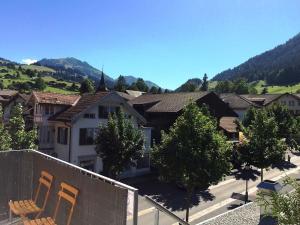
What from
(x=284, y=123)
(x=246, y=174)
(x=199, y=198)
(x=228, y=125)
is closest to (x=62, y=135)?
(x=199, y=198)

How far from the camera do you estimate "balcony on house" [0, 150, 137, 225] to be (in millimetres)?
5547

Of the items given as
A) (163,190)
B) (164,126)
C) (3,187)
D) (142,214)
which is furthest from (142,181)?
(3,187)

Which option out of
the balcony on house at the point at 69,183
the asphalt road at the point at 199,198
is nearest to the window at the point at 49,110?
the asphalt road at the point at 199,198

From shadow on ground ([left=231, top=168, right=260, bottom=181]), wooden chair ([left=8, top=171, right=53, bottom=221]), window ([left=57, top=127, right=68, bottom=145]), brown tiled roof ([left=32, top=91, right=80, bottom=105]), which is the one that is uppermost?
brown tiled roof ([left=32, top=91, right=80, bottom=105])

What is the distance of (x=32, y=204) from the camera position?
9203mm

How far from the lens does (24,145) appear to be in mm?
23812

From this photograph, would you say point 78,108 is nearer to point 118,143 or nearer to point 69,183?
point 118,143

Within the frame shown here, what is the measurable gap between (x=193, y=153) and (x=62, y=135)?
1802cm

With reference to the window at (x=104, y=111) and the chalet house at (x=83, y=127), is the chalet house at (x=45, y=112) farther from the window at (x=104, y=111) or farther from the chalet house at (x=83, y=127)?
the window at (x=104, y=111)

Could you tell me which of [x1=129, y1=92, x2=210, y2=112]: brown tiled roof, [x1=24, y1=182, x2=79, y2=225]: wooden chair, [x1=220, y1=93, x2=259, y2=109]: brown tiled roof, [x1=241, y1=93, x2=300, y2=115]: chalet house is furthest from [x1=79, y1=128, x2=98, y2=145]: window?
[x1=241, y1=93, x2=300, y2=115]: chalet house

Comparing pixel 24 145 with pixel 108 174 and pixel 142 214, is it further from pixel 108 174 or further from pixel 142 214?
pixel 108 174

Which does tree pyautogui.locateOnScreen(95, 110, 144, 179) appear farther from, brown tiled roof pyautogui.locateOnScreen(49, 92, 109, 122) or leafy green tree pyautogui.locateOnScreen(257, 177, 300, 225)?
leafy green tree pyautogui.locateOnScreen(257, 177, 300, 225)

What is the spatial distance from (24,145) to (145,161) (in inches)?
737

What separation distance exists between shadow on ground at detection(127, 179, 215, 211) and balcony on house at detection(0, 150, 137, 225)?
18498mm
